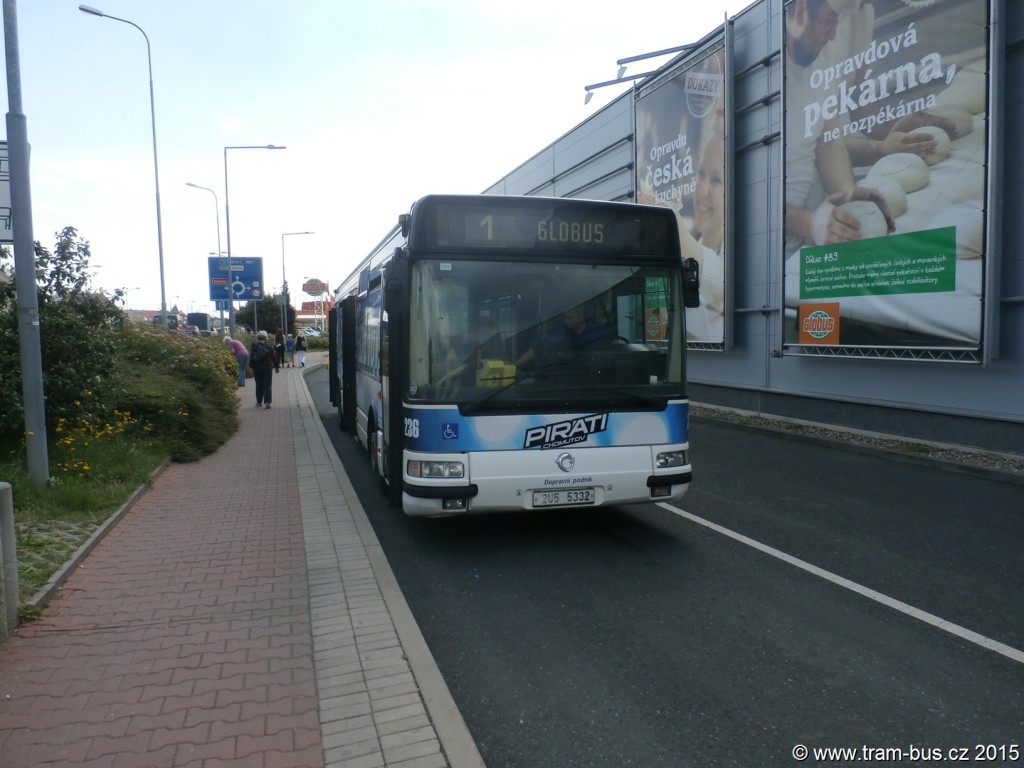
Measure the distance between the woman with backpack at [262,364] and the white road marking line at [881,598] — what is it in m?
13.0

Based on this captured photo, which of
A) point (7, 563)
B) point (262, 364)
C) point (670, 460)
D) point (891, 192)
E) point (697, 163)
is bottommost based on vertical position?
point (7, 563)

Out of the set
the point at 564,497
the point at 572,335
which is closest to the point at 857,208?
the point at 572,335

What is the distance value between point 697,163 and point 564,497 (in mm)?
13641

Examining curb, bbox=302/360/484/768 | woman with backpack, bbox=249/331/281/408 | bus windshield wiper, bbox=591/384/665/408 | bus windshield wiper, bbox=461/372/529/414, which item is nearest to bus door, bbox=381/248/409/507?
bus windshield wiper, bbox=461/372/529/414

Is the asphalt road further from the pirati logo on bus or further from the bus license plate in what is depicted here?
the pirati logo on bus

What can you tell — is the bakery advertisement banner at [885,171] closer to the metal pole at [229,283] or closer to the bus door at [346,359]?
the bus door at [346,359]

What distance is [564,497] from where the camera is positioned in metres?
6.44

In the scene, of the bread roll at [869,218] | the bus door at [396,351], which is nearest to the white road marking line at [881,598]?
the bus door at [396,351]

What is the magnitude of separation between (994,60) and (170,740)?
1205 cm

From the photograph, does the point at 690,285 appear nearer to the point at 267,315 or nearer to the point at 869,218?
the point at 869,218

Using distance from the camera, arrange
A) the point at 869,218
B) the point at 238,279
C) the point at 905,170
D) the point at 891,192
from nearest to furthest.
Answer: the point at 905,170, the point at 891,192, the point at 869,218, the point at 238,279

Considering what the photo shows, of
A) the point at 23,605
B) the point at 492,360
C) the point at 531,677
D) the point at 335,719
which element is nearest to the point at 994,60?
the point at 492,360

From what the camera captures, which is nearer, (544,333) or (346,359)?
(544,333)

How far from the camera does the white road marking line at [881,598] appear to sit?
456 centimetres
